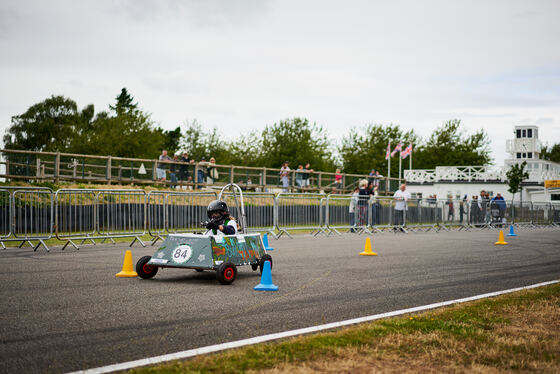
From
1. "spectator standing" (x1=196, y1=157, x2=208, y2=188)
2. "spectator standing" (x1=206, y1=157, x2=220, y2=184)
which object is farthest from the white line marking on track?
"spectator standing" (x1=206, y1=157, x2=220, y2=184)

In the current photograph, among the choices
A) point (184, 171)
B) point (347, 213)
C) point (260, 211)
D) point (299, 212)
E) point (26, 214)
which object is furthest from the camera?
point (184, 171)

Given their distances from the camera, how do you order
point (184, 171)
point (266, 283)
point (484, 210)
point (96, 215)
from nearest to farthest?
point (266, 283) < point (96, 215) < point (184, 171) < point (484, 210)

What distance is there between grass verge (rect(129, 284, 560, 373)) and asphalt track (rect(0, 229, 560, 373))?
22.9 inches

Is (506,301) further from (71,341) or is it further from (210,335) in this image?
(71,341)

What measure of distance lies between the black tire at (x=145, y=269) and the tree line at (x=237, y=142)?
5229 centimetres

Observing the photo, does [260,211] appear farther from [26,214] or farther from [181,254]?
[181,254]

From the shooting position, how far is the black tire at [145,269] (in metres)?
9.23

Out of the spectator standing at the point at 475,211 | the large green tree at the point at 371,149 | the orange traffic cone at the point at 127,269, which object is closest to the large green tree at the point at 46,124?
the large green tree at the point at 371,149

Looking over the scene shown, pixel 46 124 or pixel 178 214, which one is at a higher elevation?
pixel 46 124

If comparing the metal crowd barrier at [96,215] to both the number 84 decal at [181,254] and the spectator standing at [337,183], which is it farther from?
the spectator standing at [337,183]

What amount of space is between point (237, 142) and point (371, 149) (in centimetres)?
1864

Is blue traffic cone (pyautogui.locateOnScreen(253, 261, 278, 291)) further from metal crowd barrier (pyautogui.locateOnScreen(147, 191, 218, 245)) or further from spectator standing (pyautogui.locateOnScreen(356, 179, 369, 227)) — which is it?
spectator standing (pyautogui.locateOnScreen(356, 179, 369, 227))

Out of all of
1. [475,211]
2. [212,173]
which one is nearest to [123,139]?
[212,173]

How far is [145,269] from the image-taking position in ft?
30.5
